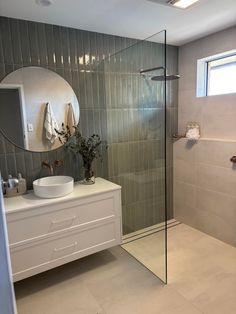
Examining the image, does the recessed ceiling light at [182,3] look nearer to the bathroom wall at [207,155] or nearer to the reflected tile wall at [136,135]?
the reflected tile wall at [136,135]

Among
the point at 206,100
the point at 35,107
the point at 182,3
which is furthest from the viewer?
the point at 206,100

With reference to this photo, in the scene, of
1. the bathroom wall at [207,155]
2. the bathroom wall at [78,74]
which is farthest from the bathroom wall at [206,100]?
the bathroom wall at [78,74]

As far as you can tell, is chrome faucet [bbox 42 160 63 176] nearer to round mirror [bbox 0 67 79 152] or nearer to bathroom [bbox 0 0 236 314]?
bathroom [bbox 0 0 236 314]

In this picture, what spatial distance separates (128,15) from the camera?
6.47 feet

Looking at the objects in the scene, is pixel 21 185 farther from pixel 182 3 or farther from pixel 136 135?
pixel 182 3

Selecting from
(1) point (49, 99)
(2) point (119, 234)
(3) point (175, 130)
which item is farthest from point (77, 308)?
(3) point (175, 130)

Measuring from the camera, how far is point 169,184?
3162mm

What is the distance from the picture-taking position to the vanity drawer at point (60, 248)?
Result: 70.6 inches

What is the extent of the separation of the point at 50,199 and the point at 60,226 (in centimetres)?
24

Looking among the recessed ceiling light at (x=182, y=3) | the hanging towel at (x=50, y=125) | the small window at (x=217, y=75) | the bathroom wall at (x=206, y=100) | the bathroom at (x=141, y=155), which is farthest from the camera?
the small window at (x=217, y=75)

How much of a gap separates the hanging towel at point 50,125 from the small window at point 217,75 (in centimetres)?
173

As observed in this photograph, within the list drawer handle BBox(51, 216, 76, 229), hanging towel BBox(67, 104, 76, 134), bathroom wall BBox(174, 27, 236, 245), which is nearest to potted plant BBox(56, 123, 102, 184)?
hanging towel BBox(67, 104, 76, 134)

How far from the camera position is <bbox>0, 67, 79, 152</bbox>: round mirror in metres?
2.03

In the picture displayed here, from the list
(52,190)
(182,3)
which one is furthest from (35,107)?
(182,3)
